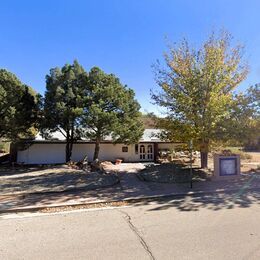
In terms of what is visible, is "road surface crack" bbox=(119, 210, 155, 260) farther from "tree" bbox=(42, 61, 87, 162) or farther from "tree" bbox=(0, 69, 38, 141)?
"tree" bbox=(0, 69, 38, 141)

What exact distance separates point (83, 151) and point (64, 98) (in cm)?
779

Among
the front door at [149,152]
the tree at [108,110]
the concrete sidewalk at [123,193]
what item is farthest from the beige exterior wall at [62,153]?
the concrete sidewalk at [123,193]

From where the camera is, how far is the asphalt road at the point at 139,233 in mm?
4617

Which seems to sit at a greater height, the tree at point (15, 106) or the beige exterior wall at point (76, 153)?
the tree at point (15, 106)

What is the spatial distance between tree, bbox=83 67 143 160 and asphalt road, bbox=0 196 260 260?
11.3 m

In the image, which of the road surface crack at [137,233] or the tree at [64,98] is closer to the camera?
the road surface crack at [137,233]

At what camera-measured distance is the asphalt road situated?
15.1 ft

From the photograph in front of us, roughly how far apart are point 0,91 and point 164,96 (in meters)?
12.1

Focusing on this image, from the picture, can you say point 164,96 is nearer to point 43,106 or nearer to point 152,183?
point 152,183

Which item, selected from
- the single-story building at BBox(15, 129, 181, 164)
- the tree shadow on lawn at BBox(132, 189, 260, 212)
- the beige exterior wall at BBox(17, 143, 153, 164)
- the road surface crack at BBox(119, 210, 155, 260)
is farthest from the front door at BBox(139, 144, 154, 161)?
the road surface crack at BBox(119, 210, 155, 260)

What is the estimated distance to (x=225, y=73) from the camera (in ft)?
47.3

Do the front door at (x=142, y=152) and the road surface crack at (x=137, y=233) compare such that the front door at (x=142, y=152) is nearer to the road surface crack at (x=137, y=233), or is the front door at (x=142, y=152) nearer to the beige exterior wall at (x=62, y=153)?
the beige exterior wall at (x=62, y=153)

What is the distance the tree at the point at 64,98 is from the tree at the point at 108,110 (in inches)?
29.7

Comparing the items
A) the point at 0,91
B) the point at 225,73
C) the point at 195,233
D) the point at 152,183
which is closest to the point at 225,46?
the point at 225,73
